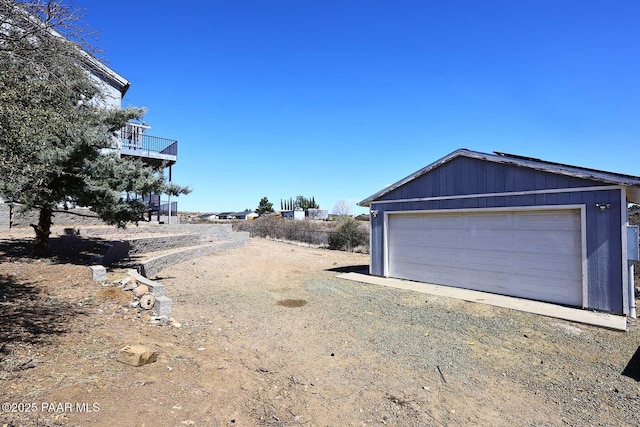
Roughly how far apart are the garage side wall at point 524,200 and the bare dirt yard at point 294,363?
59.1 inches

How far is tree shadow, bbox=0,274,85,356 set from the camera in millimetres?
4129

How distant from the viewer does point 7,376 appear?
10.3 feet

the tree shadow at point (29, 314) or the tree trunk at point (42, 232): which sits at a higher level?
the tree trunk at point (42, 232)

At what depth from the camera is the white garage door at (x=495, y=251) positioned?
7613mm

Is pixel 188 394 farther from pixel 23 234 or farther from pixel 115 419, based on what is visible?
pixel 23 234

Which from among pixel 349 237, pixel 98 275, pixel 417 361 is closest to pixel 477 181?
pixel 417 361

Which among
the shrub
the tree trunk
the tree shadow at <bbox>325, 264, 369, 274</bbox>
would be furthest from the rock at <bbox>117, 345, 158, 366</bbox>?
the shrub

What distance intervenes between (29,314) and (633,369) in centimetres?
819

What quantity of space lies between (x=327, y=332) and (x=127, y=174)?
21.2ft

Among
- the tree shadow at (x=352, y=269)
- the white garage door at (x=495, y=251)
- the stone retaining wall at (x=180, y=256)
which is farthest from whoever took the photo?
the tree shadow at (x=352, y=269)

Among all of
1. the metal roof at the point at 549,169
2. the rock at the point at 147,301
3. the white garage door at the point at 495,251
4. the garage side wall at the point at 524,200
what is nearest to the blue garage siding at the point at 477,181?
the garage side wall at the point at 524,200

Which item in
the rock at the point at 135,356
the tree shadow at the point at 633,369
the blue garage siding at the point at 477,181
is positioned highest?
the blue garage siding at the point at 477,181

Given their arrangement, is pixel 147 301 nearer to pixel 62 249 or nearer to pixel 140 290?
pixel 140 290

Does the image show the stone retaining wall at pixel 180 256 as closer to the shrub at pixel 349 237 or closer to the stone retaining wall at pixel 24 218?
the stone retaining wall at pixel 24 218
